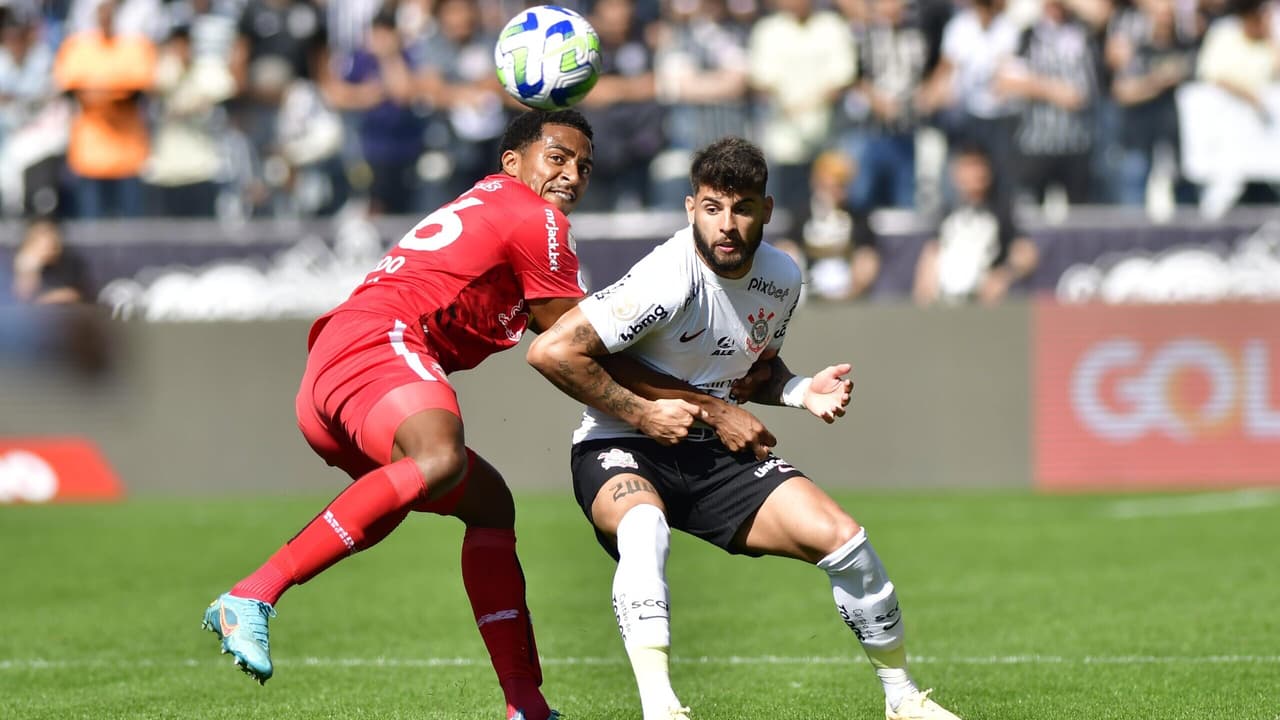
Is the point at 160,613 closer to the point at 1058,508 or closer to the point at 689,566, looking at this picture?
the point at 689,566

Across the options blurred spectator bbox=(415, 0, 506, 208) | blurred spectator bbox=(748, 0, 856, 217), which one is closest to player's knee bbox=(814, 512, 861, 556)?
blurred spectator bbox=(748, 0, 856, 217)

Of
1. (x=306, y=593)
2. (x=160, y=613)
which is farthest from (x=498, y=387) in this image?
(x=160, y=613)

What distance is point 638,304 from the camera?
260 inches

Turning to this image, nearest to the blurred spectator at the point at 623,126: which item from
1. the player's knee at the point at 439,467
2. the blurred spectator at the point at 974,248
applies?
the blurred spectator at the point at 974,248

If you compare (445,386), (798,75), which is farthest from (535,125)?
(798,75)

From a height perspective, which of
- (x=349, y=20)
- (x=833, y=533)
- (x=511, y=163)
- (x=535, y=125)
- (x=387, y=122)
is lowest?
(x=387, y=122)

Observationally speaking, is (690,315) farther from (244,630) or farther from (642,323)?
(244,630)

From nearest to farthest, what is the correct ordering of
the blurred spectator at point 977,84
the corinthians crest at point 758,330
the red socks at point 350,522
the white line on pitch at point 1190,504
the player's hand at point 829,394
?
the red socks at point 350,522 < the player's hand at point 829,394 < the corinthians crest at point 758,330 < the white line on pitch at point 1190,504 < the blurred spectator at point 977,84

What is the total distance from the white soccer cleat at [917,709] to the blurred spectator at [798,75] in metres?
10.9

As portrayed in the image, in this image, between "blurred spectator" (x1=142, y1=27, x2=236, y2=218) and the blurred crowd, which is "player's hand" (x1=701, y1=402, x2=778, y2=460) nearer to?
the blurred crowd

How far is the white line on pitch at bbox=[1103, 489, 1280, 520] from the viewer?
1474 cm

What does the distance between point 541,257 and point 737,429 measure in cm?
95

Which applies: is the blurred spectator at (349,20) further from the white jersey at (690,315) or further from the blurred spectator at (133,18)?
the white jersey at (690,315)

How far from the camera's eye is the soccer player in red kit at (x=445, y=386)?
621 cm
